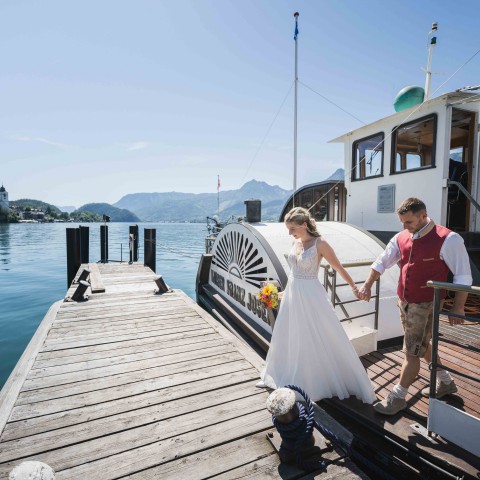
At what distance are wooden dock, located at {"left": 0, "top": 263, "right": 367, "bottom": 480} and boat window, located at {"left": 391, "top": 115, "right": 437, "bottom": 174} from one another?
7540mm

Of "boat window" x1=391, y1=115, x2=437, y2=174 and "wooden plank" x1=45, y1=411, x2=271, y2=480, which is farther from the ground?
"boat window" x1=391, y1=115, x2=437, y2=174

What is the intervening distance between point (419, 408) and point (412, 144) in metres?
8.68

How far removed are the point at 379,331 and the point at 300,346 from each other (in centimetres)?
241

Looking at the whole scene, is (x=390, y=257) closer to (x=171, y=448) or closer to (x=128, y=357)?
(x=171, y=448)

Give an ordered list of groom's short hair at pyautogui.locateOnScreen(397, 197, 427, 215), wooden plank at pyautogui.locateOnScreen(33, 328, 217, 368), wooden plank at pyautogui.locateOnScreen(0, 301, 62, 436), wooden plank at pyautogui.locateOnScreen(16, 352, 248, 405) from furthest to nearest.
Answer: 1. wooden plank at pyautogui.locateOnScreen(33, 328, 217, 368)
2. wooden plank at pyautogui.locateOnScreen(16, 352, 248, 405)
3. wooden plank at pyautogui.locateOnScreen(0, 301, 62, 436)
4. groom's short hair at pyautogui.locateOnScreen(397, 197, 427, 215)

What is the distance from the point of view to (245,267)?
8.01 m

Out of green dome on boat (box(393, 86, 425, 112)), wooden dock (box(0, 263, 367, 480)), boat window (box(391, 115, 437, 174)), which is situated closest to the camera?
wooden dock (box(0, 263, 367, 480))

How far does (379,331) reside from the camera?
553 cm

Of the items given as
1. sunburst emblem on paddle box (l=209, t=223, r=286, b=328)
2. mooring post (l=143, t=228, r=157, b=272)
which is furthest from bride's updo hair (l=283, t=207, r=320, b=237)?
mooring post (l=143, t=228, r=157, b=272)

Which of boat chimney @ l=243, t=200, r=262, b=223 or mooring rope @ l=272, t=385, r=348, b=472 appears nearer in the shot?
mooring rope @ l=272, t=385, r=348, b=472

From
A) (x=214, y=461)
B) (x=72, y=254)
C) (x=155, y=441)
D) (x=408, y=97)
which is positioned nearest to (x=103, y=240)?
(x=72, y=254)

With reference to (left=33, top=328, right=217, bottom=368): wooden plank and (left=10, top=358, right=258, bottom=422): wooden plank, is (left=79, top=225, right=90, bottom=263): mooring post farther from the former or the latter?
(left=10, top=358, right=258, bottom=422): wooden plank

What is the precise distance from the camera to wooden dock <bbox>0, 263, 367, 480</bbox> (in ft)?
9.80

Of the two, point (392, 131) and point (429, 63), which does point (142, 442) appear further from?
point (429, 63)
